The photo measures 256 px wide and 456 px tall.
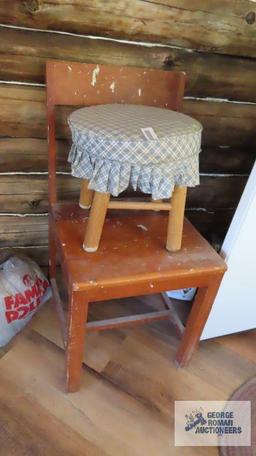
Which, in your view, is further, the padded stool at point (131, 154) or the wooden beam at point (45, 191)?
the wooden beam at point (45, 191)

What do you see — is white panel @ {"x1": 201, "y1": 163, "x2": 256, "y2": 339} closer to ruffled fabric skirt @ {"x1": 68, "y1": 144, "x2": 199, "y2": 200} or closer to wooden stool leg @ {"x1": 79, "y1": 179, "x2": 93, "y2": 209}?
ruffled fabric skirt @ {"x1": 68, "y1": 144, "x2": 199, "y2": 200}

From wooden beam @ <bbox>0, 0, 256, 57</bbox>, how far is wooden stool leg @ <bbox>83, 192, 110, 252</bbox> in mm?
496

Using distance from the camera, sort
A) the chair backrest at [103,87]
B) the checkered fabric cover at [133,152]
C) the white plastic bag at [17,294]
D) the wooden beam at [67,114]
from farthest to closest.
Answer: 1. the white plastic bag at [17,294]
2. the wooden beam at [67,114]
3. the chair backrest at [103,87]
4. the checkered fabric cover at [133,152]

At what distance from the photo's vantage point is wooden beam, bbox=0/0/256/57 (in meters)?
0.85

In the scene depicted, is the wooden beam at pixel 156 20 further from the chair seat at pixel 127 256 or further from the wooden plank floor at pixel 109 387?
the wooden plank floor at pixel 109 387

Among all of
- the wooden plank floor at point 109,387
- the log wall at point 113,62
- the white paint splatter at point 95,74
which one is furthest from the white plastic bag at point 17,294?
the white paint splatter at point 95,74

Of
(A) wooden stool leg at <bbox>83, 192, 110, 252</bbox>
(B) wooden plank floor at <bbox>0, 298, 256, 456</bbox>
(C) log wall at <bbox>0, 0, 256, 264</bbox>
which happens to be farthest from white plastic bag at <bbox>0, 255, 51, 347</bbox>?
(A) wooden stool leg at <bbox>83, 192, 110, 252</bbox>

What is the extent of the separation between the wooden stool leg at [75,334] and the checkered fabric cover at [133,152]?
0.85 feet

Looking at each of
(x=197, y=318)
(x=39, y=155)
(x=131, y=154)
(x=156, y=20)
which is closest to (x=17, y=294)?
(x=39, y=155)

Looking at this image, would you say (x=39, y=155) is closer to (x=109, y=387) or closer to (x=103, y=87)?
(x=103, y=87)

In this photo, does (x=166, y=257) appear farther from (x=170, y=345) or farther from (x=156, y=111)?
(x=170, y=345)

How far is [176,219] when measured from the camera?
0.84 metres

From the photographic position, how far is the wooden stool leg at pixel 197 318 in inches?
34.9

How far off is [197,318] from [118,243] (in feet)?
1.07
